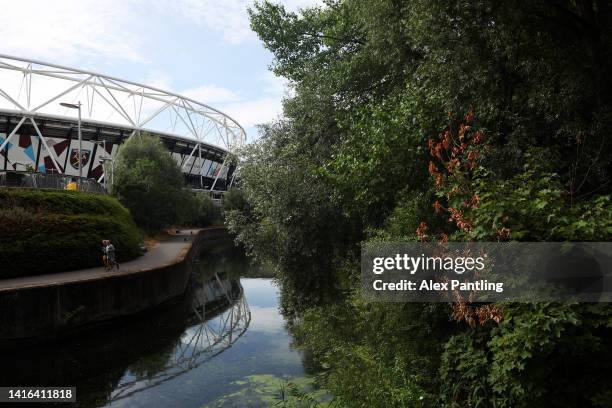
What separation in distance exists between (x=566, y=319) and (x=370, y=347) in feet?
13.5

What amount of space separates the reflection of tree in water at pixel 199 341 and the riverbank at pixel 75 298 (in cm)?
232

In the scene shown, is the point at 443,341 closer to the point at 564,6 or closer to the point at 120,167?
the point at 564,6

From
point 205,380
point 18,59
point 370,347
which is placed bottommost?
point 205,380

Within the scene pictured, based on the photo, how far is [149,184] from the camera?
35000 millimetres

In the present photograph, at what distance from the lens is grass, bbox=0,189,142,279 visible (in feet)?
49.8

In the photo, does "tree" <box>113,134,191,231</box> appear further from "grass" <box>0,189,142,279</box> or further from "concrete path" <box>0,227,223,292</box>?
"concrete path" <box>0,227,223,292</box>

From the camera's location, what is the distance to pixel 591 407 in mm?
4520

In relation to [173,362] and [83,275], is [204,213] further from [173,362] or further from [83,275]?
[173,362]

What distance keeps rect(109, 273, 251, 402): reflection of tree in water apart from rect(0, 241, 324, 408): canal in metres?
0.03

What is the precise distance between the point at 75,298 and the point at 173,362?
4.25 meters

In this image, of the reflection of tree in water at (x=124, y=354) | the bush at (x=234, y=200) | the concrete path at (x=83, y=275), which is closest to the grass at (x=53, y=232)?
the concrete path at (x=83, y=275)

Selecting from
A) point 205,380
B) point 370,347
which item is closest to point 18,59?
point 205,380

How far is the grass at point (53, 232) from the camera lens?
49.8 feet

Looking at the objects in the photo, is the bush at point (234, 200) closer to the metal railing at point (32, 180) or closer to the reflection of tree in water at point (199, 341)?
the reflection of tree in water at point (199, 341)
